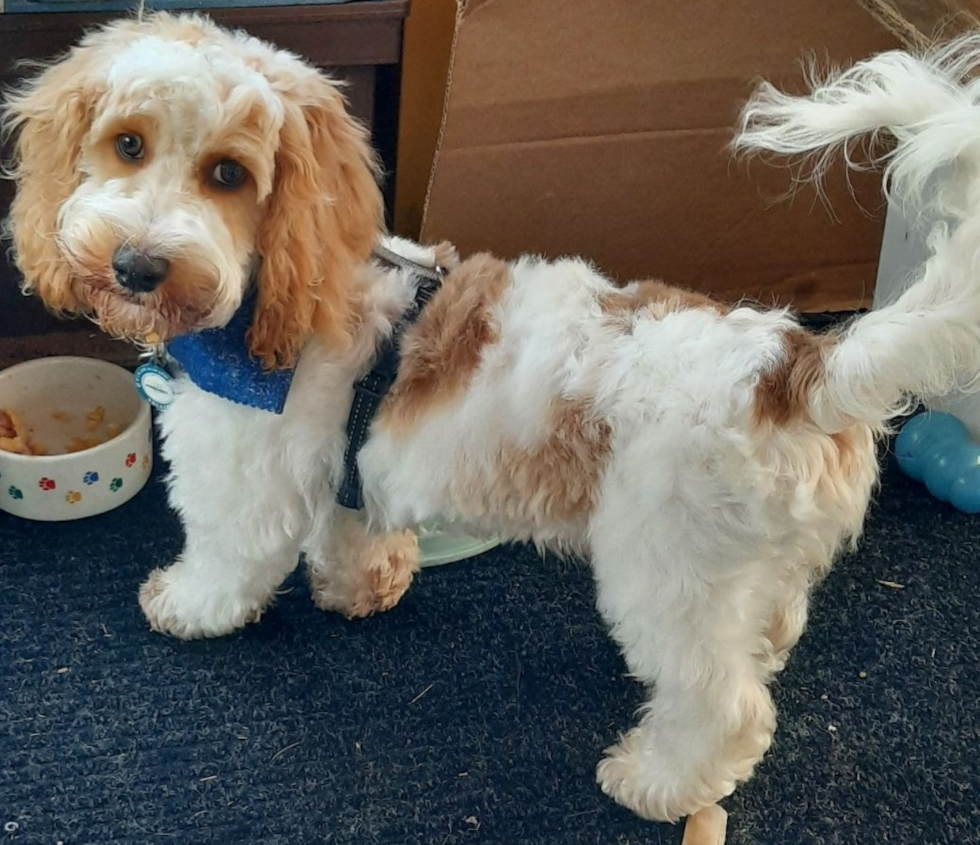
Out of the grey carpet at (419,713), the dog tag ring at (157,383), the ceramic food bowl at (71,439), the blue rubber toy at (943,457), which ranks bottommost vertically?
the grey carpet at (419,713)

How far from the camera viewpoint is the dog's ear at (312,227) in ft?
3.71

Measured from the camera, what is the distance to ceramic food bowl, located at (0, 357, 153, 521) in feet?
5.27

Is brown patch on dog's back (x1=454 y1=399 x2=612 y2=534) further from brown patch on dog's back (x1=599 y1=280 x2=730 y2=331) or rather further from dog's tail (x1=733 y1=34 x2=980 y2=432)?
dog's tail (x1=733 y1=34 x2=980 y2=432)

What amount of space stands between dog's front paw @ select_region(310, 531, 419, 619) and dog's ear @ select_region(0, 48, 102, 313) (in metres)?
0.54

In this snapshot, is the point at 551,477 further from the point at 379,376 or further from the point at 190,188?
the point at 190,188

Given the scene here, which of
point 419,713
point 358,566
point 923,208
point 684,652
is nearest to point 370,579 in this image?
point 358,566

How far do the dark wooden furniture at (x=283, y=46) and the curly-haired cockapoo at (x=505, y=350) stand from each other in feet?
1.36

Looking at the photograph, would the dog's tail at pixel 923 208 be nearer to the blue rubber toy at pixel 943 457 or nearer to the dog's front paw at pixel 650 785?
the dog's front paw at pixel 650 785

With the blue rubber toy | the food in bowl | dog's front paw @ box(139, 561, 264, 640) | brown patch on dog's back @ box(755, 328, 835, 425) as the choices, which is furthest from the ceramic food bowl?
the blue rubber toy

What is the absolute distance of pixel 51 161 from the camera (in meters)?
1.15

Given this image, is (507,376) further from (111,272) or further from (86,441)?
(86,441)

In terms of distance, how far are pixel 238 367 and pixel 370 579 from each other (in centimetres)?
48

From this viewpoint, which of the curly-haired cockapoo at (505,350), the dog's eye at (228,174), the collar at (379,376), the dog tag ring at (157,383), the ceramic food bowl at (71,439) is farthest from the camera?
the ceramic food bowl at (71,439)

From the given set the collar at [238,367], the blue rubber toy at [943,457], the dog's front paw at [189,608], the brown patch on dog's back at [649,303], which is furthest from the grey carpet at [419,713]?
the brown patch on dog's back at [649,303]
